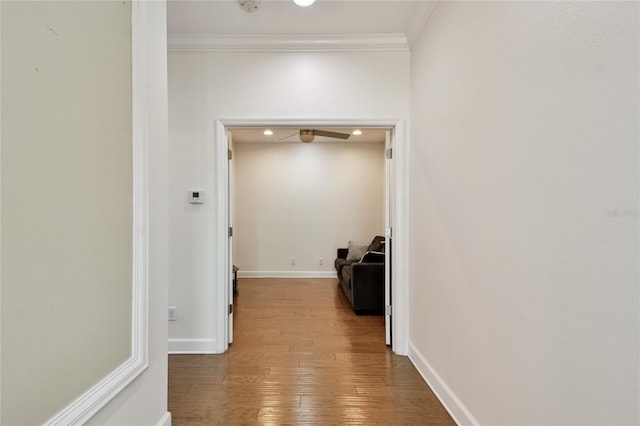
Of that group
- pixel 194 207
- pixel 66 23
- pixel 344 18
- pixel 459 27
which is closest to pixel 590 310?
pixel 459 27

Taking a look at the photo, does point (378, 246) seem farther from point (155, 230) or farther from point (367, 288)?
point (155, 230)

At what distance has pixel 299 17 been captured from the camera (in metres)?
2.34

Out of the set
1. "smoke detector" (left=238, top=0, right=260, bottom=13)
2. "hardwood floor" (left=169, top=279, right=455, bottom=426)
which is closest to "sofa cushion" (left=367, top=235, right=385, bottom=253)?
"hardwood floor" (left=169, top=279, right=455, bottom=426)

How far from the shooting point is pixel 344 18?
7.69 feet

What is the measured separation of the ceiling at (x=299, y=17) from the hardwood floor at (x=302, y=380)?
276 cm

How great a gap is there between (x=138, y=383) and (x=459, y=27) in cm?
256

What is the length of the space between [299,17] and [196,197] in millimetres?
1734

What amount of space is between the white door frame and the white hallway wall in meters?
0.05

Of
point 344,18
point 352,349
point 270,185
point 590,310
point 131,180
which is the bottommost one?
point 352,349

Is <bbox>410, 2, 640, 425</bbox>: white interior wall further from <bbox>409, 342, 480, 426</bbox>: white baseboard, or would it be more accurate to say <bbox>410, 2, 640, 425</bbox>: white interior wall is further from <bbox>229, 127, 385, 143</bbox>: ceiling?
<bbox>229, 127, 385, 143</bbox>: ceiling

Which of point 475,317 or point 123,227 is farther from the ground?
point 123,227

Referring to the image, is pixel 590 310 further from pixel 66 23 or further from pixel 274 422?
pixel 66 23

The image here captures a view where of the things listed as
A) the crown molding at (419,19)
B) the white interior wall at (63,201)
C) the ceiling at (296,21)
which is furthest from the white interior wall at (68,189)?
the crown molding at (419,19)

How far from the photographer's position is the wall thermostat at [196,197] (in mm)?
2602
